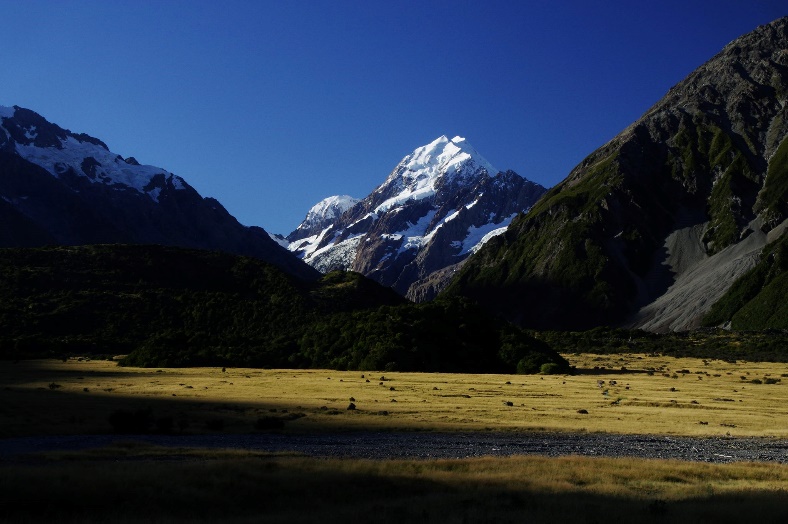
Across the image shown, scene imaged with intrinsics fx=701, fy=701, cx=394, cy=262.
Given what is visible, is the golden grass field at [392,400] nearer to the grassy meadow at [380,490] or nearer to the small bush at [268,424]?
the small bush at [268,424]

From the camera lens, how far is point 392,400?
187ft

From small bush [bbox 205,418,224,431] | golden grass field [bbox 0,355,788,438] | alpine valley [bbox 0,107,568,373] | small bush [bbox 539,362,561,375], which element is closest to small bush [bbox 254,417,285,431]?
golden grass field [bbox 0,355,788,438]

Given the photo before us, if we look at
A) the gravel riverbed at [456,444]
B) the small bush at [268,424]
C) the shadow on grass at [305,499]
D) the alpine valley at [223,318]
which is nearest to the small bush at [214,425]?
the small bush at [268,424]

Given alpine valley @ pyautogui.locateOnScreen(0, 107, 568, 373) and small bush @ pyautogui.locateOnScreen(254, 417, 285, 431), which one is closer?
small bush @ pyautogui.locateOnScreen(254, 417, 285, 431)

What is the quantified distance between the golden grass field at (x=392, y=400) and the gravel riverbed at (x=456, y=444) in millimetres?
2685

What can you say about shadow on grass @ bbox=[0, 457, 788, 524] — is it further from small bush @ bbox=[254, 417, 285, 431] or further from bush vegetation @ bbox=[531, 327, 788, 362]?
bush vegetation @ bbox=[531, 327, 788, 362]

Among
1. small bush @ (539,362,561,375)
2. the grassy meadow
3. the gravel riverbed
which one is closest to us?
the grassy meadow

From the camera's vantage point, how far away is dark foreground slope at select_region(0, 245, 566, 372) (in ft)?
313

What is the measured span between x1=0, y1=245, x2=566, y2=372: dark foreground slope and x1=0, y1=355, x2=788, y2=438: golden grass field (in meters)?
10.4

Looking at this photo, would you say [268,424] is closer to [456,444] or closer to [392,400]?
[456,444]

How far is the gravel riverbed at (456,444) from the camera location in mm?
33844

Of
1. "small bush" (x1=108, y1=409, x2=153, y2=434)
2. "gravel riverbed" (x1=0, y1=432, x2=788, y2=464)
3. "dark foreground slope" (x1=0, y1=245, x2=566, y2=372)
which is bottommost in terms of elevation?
"gravel riverbed" (x1=0, y1=432, x2=788, y2=464)

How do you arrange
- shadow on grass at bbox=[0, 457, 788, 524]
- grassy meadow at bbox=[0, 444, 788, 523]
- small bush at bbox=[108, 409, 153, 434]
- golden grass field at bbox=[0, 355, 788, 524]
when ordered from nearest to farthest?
shadow on grass at bbox=[0, 457, 788, 524] < grassy meadow at bbox=[0, 444, 788, 523] < golden grass field at bbox=[0, 355, 788, 524] < small bush at bbox=[108, 409, 153, 434]

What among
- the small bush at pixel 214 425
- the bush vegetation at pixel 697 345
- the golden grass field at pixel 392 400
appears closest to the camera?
the small bush at pixel 214 425
